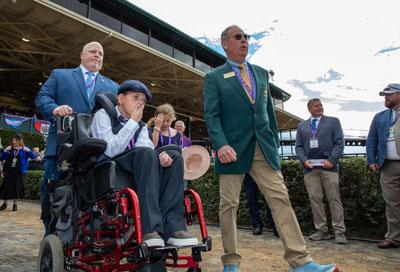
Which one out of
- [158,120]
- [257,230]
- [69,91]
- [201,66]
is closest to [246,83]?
[69,91]

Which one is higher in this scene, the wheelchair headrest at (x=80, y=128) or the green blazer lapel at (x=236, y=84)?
the green blazer lapel at (x=236, y=84)

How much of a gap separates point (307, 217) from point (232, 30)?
3.88 meters

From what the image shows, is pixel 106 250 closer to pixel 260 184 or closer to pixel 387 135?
pixel 260 184

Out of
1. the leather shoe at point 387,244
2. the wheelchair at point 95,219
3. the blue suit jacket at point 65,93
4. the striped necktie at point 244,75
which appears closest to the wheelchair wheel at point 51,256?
the wheelchair at point 95,219

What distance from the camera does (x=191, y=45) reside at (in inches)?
1024

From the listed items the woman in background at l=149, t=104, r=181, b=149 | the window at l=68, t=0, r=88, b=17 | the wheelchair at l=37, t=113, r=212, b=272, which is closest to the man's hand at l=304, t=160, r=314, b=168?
the woman in background at l=149, t=104, r=181, b=149

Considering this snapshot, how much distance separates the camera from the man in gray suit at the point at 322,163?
5113 mm

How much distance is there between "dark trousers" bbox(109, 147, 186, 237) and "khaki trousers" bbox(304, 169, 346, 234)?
10.6ft

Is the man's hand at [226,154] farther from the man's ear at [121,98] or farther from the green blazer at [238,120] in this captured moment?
the man's ear at [121,98]

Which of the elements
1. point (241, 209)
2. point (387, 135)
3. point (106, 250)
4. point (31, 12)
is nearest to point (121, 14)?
point (31, 12)

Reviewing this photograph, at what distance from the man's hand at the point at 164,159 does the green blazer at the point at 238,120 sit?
1.91 feet

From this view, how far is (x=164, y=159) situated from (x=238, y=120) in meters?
0.90

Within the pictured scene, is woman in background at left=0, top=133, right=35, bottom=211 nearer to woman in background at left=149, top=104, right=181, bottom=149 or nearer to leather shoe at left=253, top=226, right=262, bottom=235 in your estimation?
woman in background at left=149, top=104, right=181, bottom=149

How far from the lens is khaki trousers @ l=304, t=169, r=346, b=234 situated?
16.6 feet
